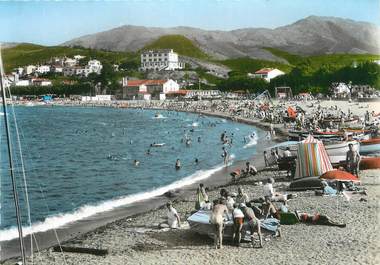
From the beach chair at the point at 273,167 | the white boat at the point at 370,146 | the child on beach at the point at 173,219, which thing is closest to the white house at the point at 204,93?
the beach chair at the point at 273,167

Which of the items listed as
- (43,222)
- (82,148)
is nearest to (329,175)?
(43,222)

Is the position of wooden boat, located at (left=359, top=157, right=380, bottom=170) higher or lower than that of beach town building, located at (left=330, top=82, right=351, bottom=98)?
lower

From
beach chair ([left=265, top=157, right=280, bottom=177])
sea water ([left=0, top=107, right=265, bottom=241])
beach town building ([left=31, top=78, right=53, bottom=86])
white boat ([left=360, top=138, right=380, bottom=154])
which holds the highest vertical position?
beach town building ([left=31, top=78, right=53, bottom=86])

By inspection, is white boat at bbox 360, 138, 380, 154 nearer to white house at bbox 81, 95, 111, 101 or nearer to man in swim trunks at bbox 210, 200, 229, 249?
man in swim trunks at bbox 210, 200, 229, 249

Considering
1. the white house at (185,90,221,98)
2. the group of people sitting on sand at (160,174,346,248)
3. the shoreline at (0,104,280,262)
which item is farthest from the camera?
the white house at (185,90,221,98)

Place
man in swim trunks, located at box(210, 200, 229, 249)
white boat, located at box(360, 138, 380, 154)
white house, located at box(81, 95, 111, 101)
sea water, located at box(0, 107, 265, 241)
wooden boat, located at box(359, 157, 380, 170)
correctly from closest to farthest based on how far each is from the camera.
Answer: man in swim trunks, located at box(210, 200, 229, 249), sea water, located at box(0, 107, 265, 241), wooden boat, located at box(359, 157, 380, 170), white boat, located at box(360, 138, 380, 154), white house, located at box(81, 95, 111, 101)

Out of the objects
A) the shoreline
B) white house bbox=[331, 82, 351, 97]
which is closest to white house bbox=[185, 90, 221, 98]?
white house bbox=[331, 82, 351, 97]

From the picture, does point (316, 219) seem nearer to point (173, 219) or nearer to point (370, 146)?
point (173, 219)
